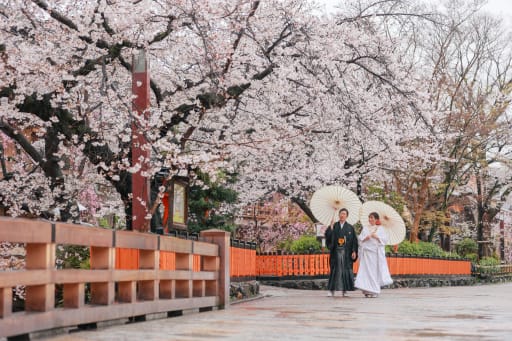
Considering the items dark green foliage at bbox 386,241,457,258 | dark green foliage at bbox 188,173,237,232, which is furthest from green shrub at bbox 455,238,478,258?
dark green foliage at bbox 188,173,237,232

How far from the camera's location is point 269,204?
3891cm

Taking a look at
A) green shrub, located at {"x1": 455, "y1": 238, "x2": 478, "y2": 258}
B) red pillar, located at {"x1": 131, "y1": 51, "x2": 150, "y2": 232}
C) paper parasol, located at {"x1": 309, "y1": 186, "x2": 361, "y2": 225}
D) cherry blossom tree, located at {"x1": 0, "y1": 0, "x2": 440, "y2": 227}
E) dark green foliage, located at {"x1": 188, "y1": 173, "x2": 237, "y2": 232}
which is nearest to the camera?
red pillar, located at {"x1": 131, "y1": 51, "x2": 150, "y2": 232}

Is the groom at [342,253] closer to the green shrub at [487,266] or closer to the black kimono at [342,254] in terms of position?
the black kimono at [342,254]

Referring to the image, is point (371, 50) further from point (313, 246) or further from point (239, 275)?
point (313, 246)

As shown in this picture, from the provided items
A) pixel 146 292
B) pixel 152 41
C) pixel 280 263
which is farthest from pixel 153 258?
pixel 280 263

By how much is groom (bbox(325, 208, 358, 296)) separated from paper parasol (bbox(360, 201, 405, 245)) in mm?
746

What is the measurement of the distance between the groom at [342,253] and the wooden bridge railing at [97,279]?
5.48 meters

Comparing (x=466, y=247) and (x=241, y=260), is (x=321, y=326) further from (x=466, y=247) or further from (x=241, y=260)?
(x=466, y=247)

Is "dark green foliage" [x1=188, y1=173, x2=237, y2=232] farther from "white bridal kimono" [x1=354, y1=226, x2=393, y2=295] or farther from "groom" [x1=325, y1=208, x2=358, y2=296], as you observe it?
"white bridal kimono" [x1=354, y1=226, x2=393, y2=295]

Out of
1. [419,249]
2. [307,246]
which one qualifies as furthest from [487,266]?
[307,246]

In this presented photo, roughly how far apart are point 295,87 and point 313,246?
8.25 meters

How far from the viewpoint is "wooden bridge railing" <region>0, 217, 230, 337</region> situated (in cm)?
710

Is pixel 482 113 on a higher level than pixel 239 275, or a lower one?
higher

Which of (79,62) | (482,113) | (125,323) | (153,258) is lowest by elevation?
(125,323)
